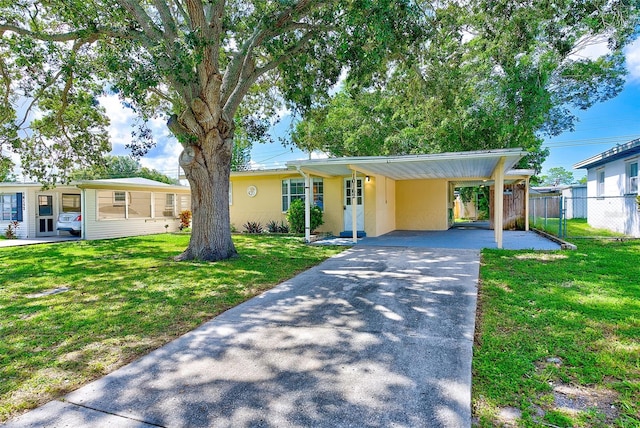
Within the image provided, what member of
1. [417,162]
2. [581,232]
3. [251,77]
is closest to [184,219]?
[251,77]

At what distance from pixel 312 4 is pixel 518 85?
715 cm

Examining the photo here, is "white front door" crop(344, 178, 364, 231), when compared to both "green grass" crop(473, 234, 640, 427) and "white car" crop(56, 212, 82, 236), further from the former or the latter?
"white car" crop(56, 212, 82, 236)

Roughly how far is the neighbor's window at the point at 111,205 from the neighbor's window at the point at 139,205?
300 mm

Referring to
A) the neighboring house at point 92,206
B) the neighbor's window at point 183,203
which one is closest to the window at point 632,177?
the neighboring house at point 92,206

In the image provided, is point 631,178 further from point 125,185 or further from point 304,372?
point 125,185

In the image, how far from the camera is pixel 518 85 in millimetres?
10547

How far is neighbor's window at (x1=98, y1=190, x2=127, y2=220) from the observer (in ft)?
46.0

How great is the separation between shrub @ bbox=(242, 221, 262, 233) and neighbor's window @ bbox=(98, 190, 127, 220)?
5.50 m

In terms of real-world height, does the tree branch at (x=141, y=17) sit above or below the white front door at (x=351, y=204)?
above

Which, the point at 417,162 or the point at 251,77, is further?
the point at 417,162

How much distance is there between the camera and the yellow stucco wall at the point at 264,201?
42.2 ft

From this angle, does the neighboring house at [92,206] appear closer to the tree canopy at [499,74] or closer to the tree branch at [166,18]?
the tree canopy at [499,74]

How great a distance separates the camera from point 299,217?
1264 centimetres

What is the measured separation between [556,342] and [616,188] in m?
12.6
